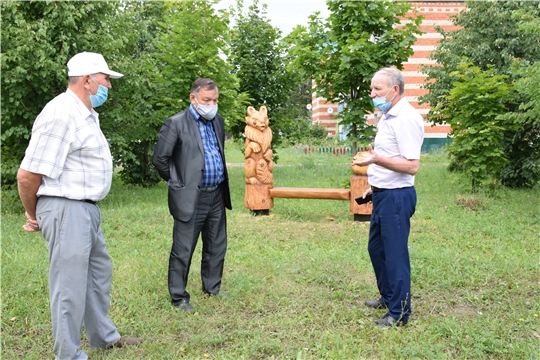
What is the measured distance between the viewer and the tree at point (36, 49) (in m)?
8.93

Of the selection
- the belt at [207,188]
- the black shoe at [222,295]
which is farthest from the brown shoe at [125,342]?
the belt at [207,188]

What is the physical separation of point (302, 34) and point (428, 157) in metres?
14.9

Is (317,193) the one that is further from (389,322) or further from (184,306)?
(389,322)

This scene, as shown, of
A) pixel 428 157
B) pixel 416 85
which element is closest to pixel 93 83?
pixel 428 157

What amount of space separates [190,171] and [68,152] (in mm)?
1444

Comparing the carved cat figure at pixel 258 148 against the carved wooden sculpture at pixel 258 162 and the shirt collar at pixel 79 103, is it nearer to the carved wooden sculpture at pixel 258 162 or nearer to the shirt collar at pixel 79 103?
the carved wooden sculpture at pixel 258 162

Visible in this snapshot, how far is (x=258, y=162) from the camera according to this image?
9.27 metres

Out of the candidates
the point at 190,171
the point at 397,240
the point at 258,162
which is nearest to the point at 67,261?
the point at 190,171

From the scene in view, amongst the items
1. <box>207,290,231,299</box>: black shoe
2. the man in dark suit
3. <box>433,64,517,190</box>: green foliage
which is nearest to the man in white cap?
the man in dark suit

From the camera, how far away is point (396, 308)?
4246 millimetres

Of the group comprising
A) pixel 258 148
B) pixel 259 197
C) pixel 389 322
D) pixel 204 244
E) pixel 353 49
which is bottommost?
pixel 389 322

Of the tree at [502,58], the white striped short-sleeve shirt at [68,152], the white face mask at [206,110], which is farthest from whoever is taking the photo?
the tree at [502,58]

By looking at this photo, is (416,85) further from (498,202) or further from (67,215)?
(67,215)

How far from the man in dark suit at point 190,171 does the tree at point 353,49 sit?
5.68m
